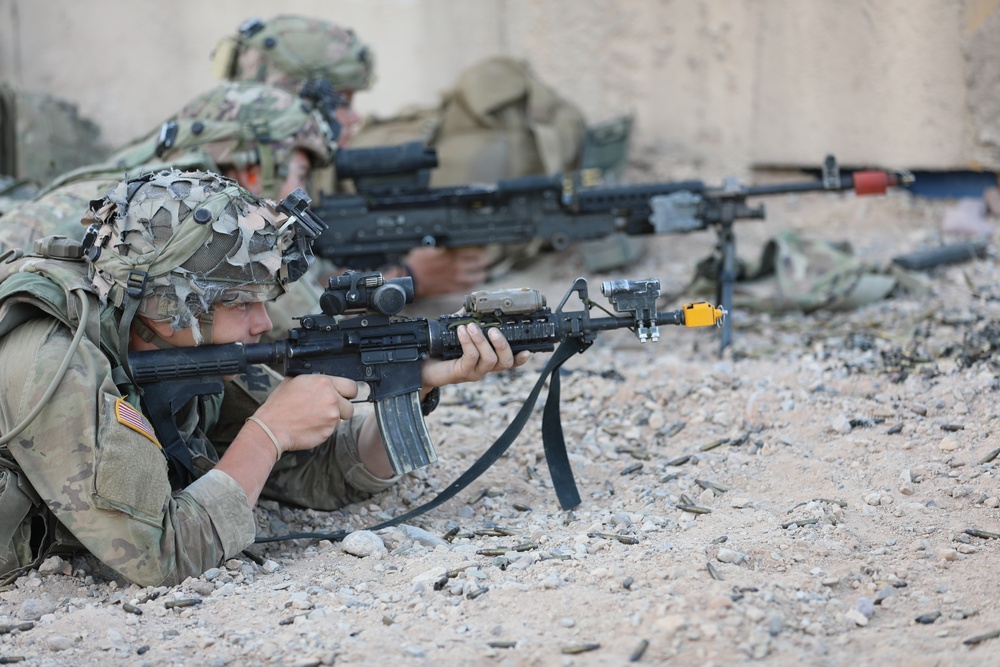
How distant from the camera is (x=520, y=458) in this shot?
163 inches

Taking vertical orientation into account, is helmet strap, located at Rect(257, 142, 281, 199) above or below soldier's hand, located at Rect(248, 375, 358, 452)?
above

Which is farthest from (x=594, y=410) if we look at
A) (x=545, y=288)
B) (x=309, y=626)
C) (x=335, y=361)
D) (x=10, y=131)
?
(x=10, y=131)

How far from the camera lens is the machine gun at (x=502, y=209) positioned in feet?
18.6

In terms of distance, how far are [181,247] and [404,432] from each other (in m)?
0.89

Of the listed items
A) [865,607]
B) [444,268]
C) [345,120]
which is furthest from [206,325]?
[444,268]

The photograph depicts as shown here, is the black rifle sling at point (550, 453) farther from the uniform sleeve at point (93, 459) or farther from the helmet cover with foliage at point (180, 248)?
the helmet cover with foliage at point (180, 248)

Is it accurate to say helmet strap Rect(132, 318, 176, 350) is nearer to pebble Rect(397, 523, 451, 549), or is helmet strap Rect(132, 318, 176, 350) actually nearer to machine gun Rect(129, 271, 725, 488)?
machine gun Rect(129, 271, 725, 488)

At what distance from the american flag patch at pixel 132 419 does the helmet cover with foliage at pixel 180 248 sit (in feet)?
0.86

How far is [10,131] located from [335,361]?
5.23m

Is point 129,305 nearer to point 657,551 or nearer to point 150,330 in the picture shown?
point 150,330

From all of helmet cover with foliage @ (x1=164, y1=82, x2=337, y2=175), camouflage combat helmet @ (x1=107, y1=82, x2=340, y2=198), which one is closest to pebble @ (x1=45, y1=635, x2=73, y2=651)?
camouflage combat helmet @ (x1=107, y1=82, x2=340, y2=198)

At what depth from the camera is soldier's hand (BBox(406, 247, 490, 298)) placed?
651cm

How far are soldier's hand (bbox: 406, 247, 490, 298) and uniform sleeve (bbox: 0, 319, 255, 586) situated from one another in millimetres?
3730

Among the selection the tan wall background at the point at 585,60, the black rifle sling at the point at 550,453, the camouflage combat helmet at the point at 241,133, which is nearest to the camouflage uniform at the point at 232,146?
the camouflage combat helmet at the point at 241,133
